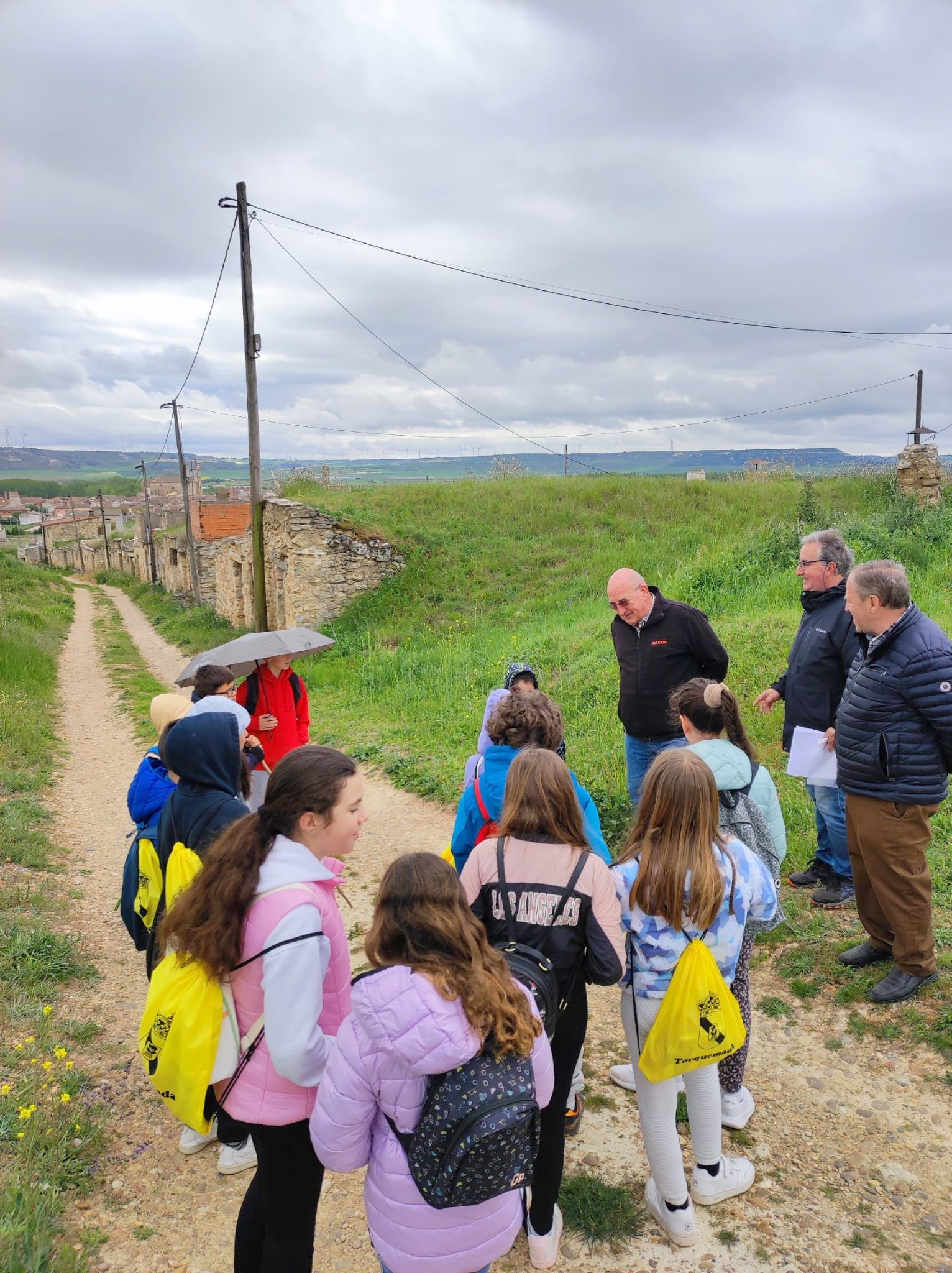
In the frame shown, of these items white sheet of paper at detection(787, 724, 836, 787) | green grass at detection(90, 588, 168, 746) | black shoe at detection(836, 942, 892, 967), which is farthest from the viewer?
green grass at detection(90, 588, 168, 746)

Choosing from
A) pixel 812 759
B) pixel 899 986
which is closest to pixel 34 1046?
pixel 899 986

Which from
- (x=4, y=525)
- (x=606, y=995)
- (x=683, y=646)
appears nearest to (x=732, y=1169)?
(x=606, y=995)

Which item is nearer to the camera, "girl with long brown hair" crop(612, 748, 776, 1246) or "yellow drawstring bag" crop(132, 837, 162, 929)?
"girl with long brown hair" crop(612, 748, 776, 1246)

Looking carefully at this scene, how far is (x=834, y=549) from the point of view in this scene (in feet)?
14.6

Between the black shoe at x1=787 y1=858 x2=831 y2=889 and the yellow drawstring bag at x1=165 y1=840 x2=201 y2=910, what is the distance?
12.1 ft

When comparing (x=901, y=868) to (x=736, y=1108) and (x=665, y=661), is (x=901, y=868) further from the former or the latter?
(x=665, y=661)

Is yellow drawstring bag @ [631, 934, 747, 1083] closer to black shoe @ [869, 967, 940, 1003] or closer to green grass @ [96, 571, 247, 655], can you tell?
black shoe @ [869, 967, 940, 1003]

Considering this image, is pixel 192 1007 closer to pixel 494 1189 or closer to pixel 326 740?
pixel 494 1189

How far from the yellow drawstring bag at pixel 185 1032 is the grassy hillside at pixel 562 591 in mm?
4055

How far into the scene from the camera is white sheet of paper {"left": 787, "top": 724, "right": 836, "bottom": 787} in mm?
4207

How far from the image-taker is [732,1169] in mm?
2738

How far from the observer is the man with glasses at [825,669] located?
4.44 meters

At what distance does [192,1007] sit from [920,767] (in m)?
3.09

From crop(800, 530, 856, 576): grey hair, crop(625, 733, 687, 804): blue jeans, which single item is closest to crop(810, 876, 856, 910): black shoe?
crop(625, 733, 687, 804): blue jeans
